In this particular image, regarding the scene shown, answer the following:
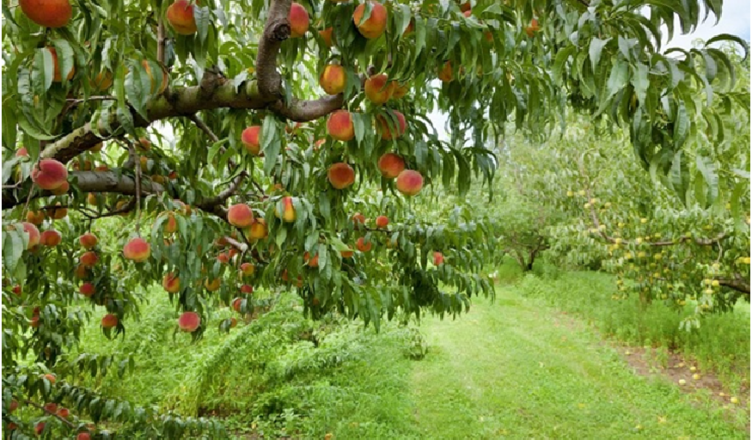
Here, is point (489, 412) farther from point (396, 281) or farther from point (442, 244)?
point (442, 244)

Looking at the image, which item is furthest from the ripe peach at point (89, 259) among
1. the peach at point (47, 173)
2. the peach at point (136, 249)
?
the peach at point (47, 173)

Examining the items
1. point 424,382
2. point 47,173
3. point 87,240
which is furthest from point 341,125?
point 424,382

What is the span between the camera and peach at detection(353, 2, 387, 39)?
94 centimetres

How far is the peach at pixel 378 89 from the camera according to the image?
1.21 m

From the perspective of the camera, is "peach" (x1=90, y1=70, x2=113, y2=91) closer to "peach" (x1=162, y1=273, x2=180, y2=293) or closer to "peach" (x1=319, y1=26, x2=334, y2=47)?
"peach" (x1=319, y1=26, x2=334, y2=47)

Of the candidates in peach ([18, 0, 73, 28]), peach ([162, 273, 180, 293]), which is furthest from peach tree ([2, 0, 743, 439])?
peach ([162, 273, 180, 293])

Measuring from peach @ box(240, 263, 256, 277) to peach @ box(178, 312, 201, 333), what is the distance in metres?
0.28

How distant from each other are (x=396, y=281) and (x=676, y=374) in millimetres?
5028

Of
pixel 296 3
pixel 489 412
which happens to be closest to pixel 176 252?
pixel 296 3

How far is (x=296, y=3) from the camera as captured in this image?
113cm

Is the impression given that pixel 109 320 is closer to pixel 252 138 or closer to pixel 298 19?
pixel 252 138

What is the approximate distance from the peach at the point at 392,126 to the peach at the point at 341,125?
3.0 inches

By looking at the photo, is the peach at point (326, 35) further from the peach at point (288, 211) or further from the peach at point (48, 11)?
the peach at point (48, 11)

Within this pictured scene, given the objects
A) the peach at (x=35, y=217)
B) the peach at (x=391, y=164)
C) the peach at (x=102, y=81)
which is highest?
the peach at (x=102, y=81)
